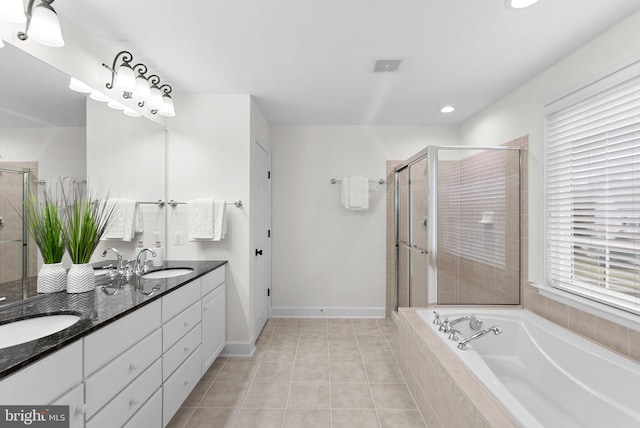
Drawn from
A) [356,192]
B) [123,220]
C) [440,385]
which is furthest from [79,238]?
[356,192]

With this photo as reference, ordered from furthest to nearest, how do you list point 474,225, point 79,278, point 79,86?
1. point 474,225
2. point 79,86
3. point 79,278

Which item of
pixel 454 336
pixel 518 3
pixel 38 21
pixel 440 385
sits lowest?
pixel 440 385

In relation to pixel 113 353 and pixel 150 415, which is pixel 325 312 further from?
pixel 113 353

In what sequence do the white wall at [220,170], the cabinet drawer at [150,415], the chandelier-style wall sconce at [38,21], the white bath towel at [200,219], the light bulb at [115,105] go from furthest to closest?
the white wall at [220,170]
the white bath towel at [200,219]
the light bulb at [115,105]
the cabinet drawer at [150,415]
the chandelier-style wall sconce at [38,21]

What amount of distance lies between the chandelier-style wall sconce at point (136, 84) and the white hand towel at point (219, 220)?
31.8 inches

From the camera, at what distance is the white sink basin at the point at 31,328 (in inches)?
47.7

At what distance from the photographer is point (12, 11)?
4.27ft

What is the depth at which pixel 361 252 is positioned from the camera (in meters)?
3.86

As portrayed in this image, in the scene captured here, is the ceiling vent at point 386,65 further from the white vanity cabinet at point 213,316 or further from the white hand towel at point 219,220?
the white vanity cabinet at point 213,316

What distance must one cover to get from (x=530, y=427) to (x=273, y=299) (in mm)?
3037

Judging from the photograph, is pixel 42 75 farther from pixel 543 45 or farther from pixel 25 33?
pixel 543 45

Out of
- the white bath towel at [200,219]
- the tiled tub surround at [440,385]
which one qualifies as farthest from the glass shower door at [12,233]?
the tiled tub surround at [440,385]

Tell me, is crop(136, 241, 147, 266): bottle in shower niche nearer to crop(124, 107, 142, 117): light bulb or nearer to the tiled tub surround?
crop(124, 107, 142, 117): light bulb

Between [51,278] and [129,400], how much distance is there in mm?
729
